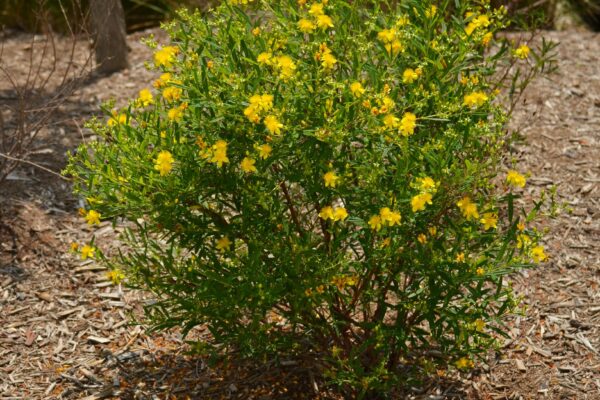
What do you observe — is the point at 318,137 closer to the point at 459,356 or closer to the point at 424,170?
the point at 424,170

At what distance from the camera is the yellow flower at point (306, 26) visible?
9.16 ft

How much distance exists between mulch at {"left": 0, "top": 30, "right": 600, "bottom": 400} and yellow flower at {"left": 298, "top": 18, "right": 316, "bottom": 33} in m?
1.34

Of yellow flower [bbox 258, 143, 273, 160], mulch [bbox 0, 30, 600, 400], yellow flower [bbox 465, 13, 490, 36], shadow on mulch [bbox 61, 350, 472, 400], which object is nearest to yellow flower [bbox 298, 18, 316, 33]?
yellow flower [bbox 258, 143, 273, 160]

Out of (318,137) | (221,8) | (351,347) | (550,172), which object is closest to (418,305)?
(351,347)

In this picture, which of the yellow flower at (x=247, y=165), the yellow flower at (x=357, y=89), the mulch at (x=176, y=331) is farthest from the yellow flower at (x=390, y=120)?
the mulch at (x=176, y=331)

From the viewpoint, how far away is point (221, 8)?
314cm

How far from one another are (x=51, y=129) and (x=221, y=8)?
3.25 meters

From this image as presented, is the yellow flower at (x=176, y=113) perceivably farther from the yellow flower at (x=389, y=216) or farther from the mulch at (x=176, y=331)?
the mulch at (x=176, y=331)

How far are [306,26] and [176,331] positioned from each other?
1933 millimetres

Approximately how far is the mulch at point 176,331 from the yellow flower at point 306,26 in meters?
1.34

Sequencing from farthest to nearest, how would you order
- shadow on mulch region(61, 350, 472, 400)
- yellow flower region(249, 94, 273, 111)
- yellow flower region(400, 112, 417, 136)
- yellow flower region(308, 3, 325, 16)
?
1. shadow on mulch region(61, 350, 472, 400)
2. yellow flower region(308, 3, 325, 16)
3. yellow flower region(400, 112, 417, 136)
4. yellow flower region(249, 94, 273, 111)

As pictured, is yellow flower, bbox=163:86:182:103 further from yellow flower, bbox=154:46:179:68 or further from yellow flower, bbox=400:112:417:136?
yellow flower, bbox=400:112:417:136

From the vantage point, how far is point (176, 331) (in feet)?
13.4

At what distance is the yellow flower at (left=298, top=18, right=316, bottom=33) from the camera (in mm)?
2791
